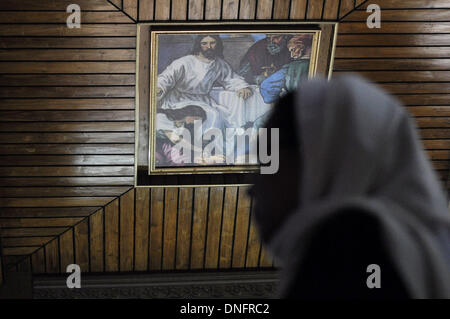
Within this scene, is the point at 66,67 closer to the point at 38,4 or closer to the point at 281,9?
the point at 38,4

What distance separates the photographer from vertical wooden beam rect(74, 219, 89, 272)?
4305mm

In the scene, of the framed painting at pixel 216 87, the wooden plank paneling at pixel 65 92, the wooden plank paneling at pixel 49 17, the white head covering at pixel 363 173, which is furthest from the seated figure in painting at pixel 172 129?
the white head covering at pixel 363 173

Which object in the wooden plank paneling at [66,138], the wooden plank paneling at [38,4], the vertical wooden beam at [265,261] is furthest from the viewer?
the vertical wooden beam at [265,261]

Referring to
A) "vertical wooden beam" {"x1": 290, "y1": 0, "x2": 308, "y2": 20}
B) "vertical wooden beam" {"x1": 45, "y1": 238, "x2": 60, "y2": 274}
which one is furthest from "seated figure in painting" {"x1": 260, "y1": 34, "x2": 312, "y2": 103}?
"vertical wooden beam" {"x1": 45, "y1": 238, "x2": 60, "y2": 274}

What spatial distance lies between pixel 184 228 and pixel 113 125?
1.15 meters

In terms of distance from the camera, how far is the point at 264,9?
3.59 meters

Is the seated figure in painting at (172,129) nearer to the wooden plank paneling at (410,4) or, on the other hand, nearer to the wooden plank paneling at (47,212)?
the wooden plank paneling at (47,212)

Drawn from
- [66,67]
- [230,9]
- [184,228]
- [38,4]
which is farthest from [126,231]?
[230,9]

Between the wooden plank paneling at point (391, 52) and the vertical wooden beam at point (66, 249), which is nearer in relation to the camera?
the wooden plank paneling at point (391, 52)

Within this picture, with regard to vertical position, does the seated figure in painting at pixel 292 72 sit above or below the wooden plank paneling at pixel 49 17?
below

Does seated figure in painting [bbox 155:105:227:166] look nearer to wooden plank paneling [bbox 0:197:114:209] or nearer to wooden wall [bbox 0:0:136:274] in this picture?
wooden wall [bbox 0:0:136:274]

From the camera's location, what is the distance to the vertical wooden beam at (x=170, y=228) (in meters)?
4.25

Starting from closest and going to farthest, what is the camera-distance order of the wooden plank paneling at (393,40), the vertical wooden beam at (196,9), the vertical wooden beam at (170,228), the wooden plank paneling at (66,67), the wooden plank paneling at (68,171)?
the vertical wooden beam at (196,9) < the wooden plank paneling at (66,67) < the wooden plank paneling at (393,40) < the wooden plank paneling at (68,171) < the vertical wooden beam at (170,228)

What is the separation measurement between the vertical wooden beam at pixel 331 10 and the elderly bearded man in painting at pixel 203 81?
791 millimetres
